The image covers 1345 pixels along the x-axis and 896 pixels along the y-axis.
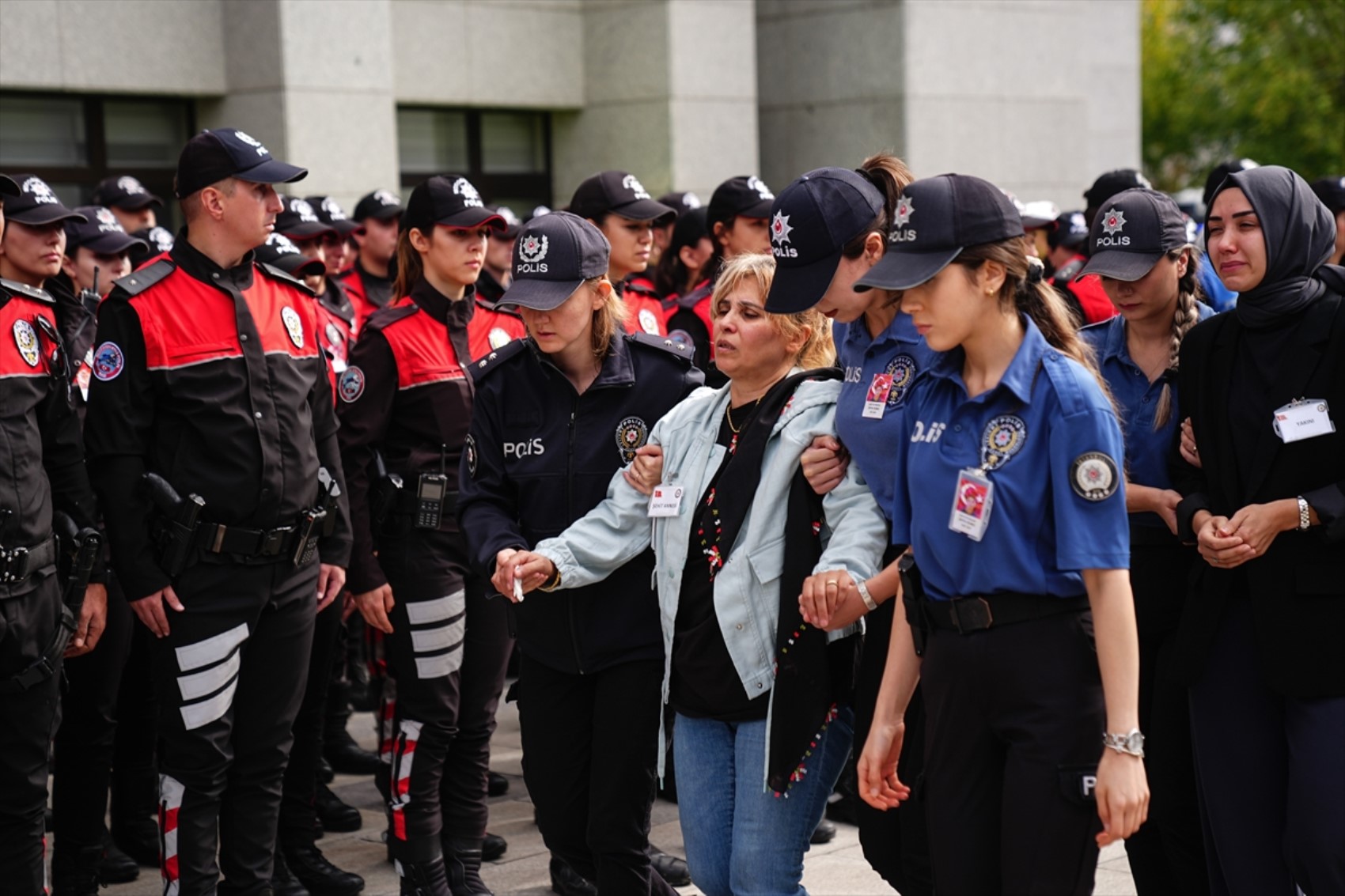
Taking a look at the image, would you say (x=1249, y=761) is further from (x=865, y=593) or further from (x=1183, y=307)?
(x=1183, y=307)

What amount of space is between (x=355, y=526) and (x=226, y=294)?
1.01 metres

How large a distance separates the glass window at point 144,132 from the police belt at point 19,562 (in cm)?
657

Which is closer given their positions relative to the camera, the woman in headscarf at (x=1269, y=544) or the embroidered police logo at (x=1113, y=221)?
the woman in headscarf at (x=1269, y=544)

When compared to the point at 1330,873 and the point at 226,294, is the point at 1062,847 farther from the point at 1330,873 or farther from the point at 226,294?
the point at 226,294

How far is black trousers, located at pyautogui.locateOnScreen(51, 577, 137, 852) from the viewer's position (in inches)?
224

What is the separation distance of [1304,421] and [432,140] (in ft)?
31.9

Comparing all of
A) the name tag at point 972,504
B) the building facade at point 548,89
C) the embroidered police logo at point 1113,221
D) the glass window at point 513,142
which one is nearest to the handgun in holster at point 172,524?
the name tag at point 972,504

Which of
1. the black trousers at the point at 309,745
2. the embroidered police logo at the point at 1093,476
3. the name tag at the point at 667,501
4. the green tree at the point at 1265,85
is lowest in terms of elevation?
the black trousers at the point at 309,745

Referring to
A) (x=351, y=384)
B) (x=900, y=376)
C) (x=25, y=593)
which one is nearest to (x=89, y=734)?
(x=25, y=593)

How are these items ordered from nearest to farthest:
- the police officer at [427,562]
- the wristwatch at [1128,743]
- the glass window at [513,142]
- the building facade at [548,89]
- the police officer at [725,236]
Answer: the wristwatch at [1128,743]
the police officer at [427,562]
the police officer at [725,236]
the building facade at [548,89]
the glass window at [513,142]

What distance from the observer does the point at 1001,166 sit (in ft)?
46.6

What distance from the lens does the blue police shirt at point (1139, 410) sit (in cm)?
456

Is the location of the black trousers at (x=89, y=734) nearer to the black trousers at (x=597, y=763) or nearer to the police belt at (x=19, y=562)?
the police belt at (x=19, y=562)

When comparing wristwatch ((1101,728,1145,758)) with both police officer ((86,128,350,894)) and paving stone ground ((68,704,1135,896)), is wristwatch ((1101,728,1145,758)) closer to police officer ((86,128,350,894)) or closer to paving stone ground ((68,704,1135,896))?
paving stone ground ((68,704,1135,896))
